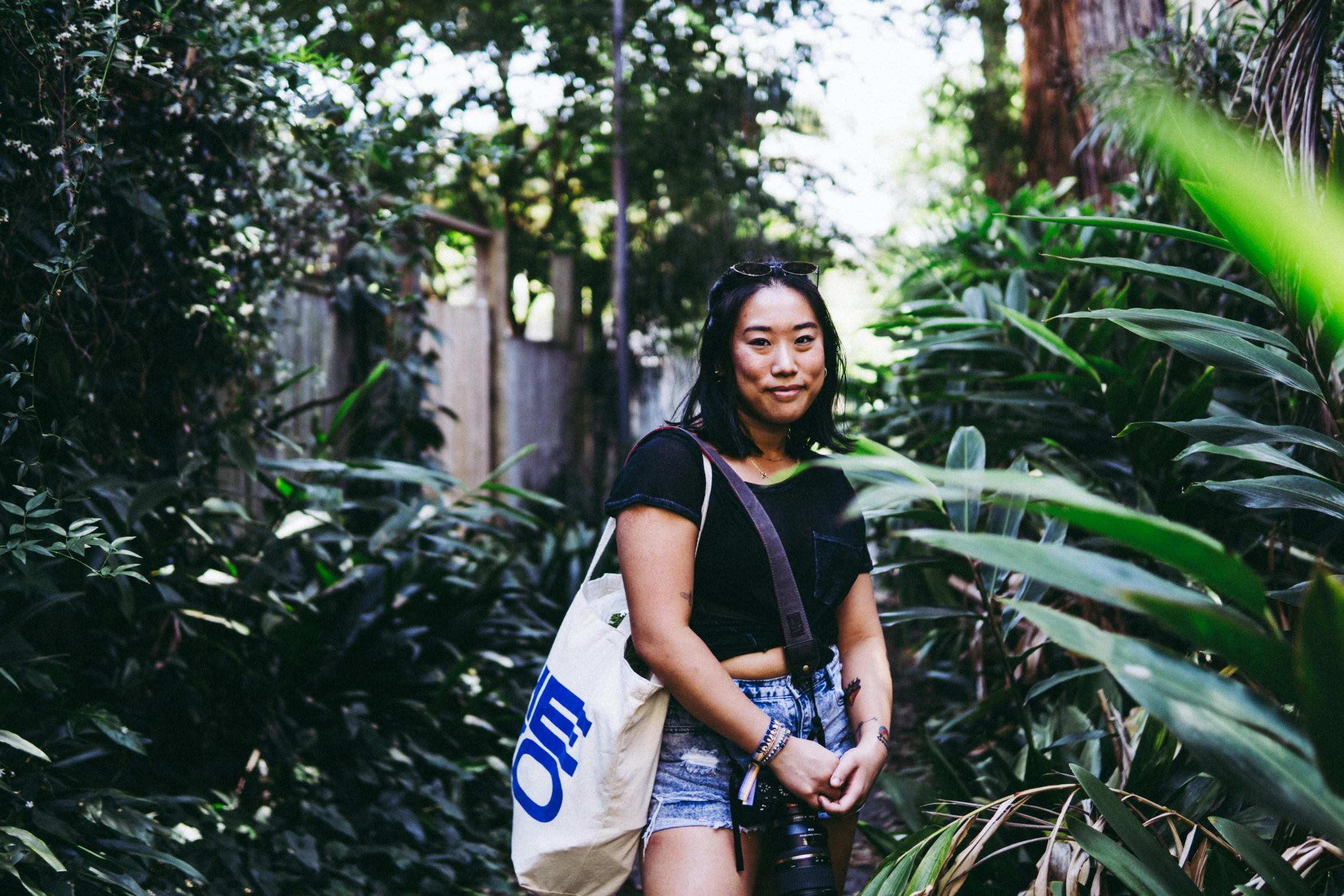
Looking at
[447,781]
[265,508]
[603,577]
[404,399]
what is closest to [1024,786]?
[603,577]

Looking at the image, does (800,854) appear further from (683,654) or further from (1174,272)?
(1174,272)

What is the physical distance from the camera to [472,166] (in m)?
8.33

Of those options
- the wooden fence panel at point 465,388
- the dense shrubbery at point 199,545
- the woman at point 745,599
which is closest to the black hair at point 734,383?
the woman at point 745,599

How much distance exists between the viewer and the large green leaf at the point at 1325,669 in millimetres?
700

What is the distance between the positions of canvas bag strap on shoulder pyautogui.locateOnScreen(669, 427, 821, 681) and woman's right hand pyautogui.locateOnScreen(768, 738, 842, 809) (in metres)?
0.14

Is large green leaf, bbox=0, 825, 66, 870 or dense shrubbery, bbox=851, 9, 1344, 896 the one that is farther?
large green leaf, bbox=0, 825, 66, 870

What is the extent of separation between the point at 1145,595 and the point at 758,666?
977 millimetres

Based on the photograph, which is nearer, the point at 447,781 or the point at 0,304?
the point at 0,304

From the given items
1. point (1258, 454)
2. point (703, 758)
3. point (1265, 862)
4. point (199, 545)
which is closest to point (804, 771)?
point (703, 758)

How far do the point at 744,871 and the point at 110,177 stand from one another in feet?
7.50

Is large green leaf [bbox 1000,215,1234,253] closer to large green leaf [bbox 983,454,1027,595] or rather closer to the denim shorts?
large green leaf [bbox 983,454,1027,595]

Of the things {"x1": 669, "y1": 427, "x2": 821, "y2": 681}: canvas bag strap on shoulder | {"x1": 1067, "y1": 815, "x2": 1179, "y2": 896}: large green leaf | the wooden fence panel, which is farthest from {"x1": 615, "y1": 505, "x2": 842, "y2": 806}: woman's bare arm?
the wooden fence panel

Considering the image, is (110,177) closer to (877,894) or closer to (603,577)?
(603,577)

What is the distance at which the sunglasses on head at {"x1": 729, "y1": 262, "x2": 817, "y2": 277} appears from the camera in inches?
69.3
